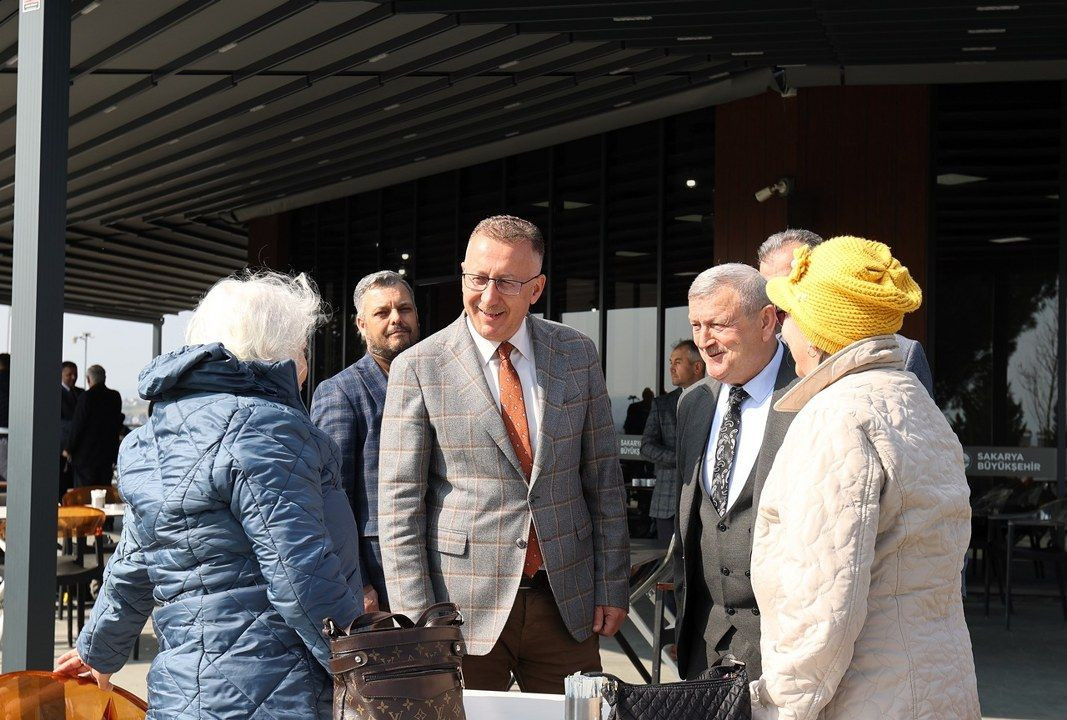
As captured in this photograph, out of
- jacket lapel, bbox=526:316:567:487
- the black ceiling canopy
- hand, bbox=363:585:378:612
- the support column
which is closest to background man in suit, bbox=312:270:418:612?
hand, bbox=363:585:378:612

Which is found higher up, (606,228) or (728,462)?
(606,228)

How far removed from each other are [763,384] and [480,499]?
0.77m

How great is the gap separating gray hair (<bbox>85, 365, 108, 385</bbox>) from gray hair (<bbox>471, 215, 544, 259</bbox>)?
8834mm

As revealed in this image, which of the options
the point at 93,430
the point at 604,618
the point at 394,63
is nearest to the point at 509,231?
the point at 604,618

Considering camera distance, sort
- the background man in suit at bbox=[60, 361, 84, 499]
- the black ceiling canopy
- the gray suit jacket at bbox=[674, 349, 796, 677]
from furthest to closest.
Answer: the background man in suit at bbox=[60, 361, 84, 499]
the black ceiling canopy
the gray suit jacket at bbox=[674, 349, 796, 677]

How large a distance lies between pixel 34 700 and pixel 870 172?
856cm

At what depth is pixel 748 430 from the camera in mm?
2848

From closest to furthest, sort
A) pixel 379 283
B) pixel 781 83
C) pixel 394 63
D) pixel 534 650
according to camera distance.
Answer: pixel 534 650
pixel 379 283
pixel 394 63
pixel 781 83

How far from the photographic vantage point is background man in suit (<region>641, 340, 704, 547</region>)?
6.94 m

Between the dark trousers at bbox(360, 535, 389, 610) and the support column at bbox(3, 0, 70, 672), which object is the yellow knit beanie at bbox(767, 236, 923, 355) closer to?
the dark trousers at bbox(360, 535, 389, 610)

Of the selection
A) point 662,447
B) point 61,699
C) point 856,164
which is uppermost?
point 856,164

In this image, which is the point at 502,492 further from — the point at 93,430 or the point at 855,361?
the point at 93,430

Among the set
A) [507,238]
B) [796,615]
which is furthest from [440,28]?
[796,615]

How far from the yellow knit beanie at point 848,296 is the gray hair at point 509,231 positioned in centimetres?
90
